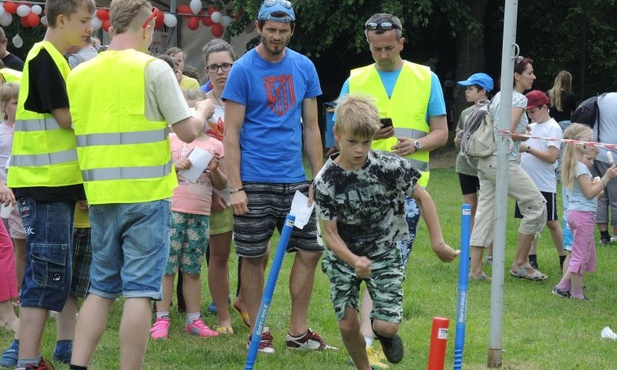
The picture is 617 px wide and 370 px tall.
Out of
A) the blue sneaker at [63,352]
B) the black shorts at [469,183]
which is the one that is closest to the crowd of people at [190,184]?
the blue sneaker at [63,352]

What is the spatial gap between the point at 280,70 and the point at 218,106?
44.8 inches

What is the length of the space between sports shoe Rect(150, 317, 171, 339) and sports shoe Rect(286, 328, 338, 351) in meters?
0.88

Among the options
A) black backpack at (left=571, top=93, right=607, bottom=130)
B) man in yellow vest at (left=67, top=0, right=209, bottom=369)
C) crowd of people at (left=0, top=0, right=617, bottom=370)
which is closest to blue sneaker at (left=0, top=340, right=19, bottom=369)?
crowd of people at (left=0, top=0, right=617, bottom=370)

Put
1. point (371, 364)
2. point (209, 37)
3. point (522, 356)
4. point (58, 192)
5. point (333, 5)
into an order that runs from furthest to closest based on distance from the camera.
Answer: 1. point (209, 37)
2. point (333, 5)
3. point (522, 356)
4. point (371, 364)
5. point (58, 192)

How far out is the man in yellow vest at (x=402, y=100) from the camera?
647cm

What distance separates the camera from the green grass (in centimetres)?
647

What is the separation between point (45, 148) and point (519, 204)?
5.60 metres

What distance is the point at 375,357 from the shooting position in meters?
6.45

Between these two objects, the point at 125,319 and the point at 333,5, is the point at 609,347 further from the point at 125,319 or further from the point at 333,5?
the point at 333,5

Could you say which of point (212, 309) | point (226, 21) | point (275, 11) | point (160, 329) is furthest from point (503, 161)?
point (226, 21)

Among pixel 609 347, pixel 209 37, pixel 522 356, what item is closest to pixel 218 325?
pixel 522 356

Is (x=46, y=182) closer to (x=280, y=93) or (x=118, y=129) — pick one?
(x=118, y=129)

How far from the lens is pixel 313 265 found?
670 centimetres

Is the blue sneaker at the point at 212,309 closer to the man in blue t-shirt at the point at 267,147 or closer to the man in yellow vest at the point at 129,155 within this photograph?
the man in blue t-shirt at the point at 267,147
